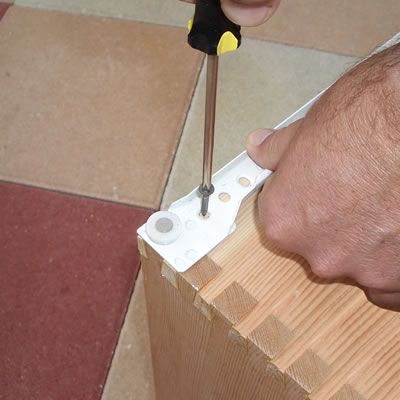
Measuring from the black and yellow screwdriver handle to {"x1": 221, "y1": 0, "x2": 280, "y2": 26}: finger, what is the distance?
14 mm

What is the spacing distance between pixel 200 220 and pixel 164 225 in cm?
4

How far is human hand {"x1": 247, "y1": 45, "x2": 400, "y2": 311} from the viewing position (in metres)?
0.40

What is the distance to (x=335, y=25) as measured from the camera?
158 cm

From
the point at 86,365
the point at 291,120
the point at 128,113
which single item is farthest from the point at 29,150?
the point at 291,120

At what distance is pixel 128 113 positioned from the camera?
4.62ft

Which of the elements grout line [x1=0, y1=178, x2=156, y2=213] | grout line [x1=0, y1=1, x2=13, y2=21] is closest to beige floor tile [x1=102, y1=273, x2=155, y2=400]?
grout line [x1=0, y1=178, x2=156, y2=213]

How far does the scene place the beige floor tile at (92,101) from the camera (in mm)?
1312

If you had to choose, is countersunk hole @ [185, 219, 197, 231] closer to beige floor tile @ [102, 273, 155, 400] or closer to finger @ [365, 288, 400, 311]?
finger @ [365, 288, 400, 311]

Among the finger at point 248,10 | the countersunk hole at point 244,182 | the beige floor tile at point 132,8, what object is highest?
the finger at point 248,10

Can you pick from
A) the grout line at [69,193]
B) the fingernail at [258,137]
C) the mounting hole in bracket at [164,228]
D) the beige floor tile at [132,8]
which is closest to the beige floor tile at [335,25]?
the beige floor tile at [132,8]

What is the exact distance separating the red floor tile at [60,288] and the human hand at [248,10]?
90cm

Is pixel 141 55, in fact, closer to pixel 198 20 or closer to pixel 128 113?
pixel 128 113

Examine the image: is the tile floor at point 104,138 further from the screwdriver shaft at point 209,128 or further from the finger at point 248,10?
the finger at point 248,10

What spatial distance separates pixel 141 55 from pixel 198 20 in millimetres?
1180
